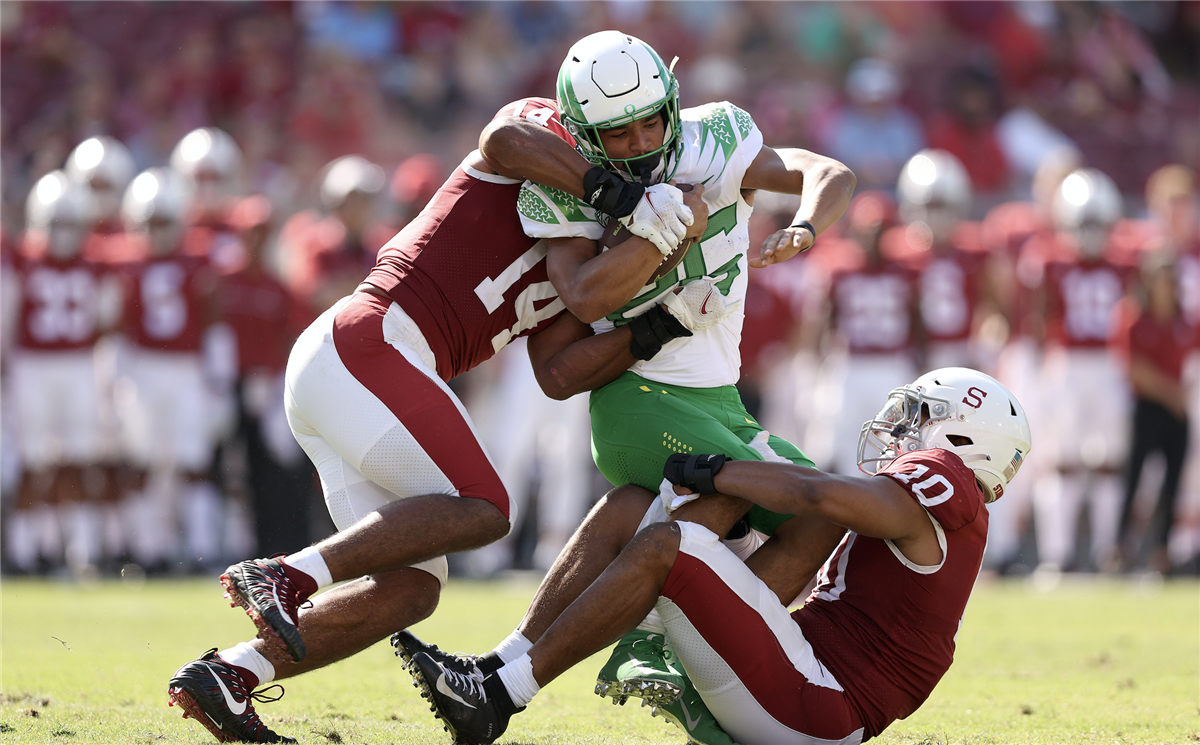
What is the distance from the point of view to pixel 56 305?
31.6 feet

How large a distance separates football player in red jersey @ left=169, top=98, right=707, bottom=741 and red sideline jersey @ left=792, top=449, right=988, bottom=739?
0.97m

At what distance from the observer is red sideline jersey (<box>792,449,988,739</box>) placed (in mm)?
3789

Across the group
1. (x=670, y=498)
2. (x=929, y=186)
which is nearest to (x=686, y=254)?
(x=670, y=498)

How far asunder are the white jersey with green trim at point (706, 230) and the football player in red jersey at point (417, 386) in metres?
0.09

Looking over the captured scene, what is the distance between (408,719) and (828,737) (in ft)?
4.67

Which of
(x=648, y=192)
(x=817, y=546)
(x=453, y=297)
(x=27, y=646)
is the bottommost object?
(x=27, y=646)

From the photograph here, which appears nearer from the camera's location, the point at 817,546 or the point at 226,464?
the point at 817,546

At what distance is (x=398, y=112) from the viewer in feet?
43.1

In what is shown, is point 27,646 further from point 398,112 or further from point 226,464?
point 398,112

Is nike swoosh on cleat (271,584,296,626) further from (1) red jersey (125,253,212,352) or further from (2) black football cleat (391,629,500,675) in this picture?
(1) red jersey (125,253,212,352)

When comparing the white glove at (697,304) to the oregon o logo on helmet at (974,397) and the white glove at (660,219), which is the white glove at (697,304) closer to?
the white glove at (660,219)

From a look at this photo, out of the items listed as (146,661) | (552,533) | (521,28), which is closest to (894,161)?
(521,28)

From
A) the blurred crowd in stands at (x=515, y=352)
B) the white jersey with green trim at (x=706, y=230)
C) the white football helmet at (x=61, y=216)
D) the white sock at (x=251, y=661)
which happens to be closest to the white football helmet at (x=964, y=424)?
the white jersey with green trim at (x=706, y=230)

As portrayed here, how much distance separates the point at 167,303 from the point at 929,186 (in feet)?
17.1
